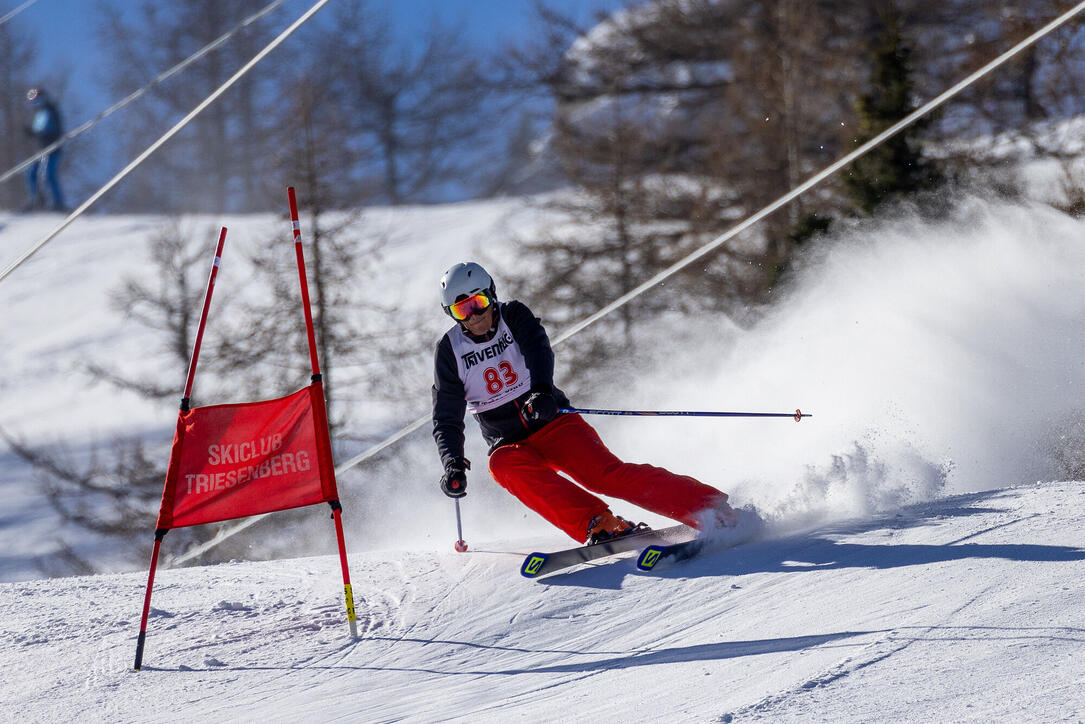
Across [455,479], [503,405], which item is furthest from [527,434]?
[455,479]

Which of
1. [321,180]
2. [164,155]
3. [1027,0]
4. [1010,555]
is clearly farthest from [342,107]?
[1010,555]

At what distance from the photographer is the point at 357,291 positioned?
74.8 ft

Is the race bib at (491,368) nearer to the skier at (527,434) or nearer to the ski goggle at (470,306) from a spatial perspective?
the skier at (527,434)

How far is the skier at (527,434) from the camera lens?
15.4 ft

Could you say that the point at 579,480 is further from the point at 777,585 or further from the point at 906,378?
the point at 906,378

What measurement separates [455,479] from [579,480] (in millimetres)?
670

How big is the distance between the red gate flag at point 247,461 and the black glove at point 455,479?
0.60 m

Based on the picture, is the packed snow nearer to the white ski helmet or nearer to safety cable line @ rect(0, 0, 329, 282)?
the white ski helmet

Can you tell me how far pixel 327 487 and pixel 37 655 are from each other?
1.39 m

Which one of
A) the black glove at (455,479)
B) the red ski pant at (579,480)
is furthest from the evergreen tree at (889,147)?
the black glove at (455,479)

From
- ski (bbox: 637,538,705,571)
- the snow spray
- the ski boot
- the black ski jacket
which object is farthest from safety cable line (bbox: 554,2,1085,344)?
ski (bbox: 637,538,705,571)

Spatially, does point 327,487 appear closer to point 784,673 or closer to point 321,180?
point 784,673

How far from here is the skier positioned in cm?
468

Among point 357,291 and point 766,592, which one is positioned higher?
point 357,291
